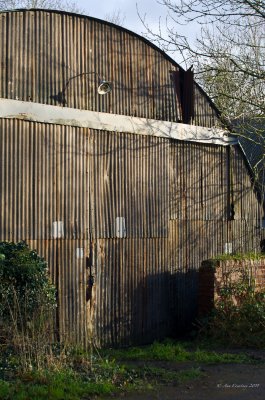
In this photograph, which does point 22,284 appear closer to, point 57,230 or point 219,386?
point 57,230

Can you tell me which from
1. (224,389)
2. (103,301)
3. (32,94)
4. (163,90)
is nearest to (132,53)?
(163,90)

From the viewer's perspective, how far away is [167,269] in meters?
14.9

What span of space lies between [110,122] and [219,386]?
614cm

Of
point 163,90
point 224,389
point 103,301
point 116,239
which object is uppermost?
point 163,90

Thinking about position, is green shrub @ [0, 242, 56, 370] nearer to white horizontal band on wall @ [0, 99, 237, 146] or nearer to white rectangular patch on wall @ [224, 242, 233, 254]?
white horizontal band on wall @ [0, 99, 237, 146]

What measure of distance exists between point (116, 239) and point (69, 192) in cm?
153

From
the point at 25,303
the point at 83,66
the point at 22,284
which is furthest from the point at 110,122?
the point at 25,303

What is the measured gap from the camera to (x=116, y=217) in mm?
13852

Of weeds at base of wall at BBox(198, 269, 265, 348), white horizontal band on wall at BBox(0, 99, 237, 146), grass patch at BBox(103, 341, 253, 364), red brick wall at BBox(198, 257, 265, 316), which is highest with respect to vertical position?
white horizontal band on wall at BBox(0, 99, 237, 146)

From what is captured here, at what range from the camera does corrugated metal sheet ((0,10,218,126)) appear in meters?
12.5

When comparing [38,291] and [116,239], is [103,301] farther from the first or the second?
[38,291]

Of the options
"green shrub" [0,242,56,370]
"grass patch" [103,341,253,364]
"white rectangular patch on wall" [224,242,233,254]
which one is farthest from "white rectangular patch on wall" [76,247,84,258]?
"white rectangular patch on wall" [224,242,233,254]

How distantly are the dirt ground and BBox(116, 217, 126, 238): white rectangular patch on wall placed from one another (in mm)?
3364

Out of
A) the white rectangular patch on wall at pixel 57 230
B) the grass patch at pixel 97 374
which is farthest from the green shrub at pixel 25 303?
the white rectangular patch on wall at pixel 57 230
